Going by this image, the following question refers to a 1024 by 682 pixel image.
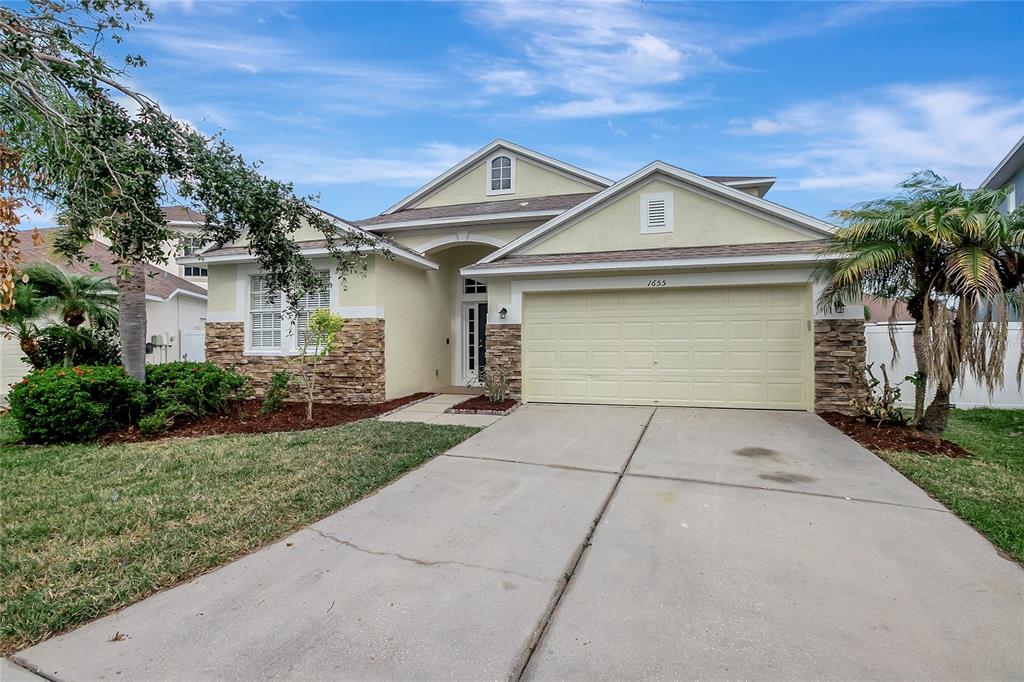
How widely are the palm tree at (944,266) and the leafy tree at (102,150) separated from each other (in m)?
7.70

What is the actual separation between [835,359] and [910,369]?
3013 mm

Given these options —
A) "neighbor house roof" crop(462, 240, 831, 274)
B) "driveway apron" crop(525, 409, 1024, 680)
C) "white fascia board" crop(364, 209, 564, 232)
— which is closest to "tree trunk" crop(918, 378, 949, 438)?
"driveway apron" crop(525, 409, 1024, 680)

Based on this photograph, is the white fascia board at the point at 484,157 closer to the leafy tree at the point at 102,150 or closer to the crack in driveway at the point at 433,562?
the leafy tree at the point at 102,150

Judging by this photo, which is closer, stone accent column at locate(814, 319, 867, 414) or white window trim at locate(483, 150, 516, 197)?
stone accent column at locate(814, 319, 867, 414)

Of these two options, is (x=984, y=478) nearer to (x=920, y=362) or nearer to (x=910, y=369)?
(x=920, y=362)

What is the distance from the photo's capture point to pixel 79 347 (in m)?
10.5

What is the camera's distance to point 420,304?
12.3 meters

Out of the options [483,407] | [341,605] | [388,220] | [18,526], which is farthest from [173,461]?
[388,220]

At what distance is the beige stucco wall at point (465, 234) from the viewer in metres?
12.8

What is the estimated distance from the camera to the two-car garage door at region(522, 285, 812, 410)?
30.3 feet

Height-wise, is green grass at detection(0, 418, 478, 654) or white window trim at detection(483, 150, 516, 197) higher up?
white window trim at detection(483, 150, 516, 197)

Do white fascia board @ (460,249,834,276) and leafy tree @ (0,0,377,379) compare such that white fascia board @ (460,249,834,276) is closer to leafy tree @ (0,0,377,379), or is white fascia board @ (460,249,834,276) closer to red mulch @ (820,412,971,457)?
red mulch @ (820,412,971,457)

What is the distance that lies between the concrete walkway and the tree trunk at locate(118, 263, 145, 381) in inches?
166

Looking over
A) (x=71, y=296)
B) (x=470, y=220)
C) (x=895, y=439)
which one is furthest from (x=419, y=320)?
(x=895, y=439)
